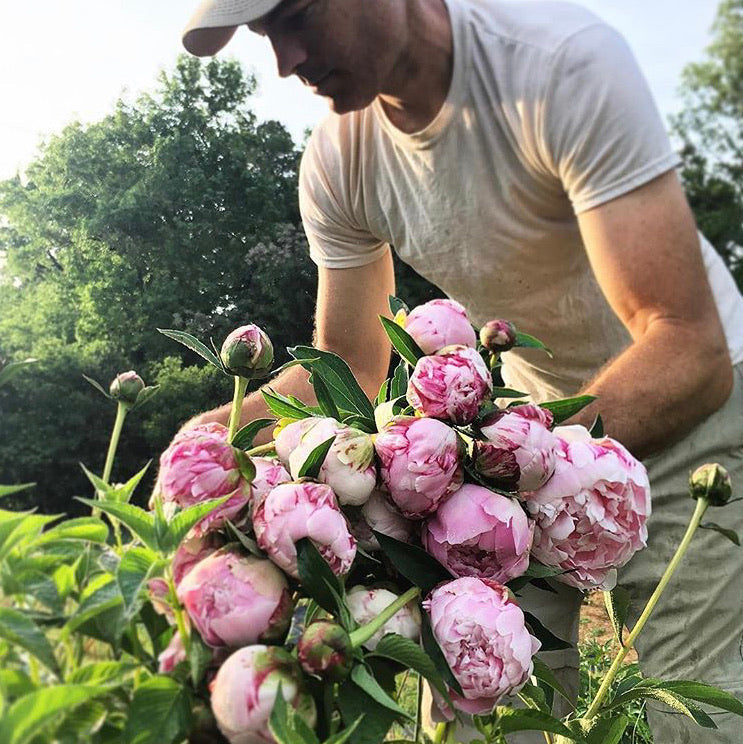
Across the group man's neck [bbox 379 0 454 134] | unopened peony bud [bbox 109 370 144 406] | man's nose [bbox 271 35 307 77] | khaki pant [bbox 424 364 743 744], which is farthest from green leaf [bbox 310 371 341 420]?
man's neck [bbox 379 0 454 134]

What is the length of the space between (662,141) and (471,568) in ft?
2.95

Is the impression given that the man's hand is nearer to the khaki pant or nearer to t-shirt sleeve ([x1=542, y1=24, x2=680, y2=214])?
t-shirt sleeve ([x1=542, y1=24, x2=680, y2=214])

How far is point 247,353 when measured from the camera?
378 mm

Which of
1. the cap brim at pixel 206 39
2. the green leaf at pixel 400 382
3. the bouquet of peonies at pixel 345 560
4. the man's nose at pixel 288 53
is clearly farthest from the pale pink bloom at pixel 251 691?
the man's nose at pixel 288 53

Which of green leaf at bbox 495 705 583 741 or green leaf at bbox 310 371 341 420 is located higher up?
green leaf at bbox 310 371 341 420

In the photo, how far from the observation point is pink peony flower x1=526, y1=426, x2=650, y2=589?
40 centimetres

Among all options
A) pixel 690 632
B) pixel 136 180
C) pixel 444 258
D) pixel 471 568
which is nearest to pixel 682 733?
pixel 690 632

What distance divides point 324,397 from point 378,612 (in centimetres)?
14

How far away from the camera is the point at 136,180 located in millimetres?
653

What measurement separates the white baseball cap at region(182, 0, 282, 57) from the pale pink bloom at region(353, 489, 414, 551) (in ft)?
2.01

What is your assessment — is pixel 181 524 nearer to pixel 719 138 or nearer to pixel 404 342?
pixel 404 342

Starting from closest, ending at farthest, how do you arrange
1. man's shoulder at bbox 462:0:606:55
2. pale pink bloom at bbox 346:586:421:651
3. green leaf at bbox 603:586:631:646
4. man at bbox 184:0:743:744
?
pale pink bloom at bbox 346:586:421:651 < green leaf at bbox 603:586:631:646 < man at bbox 184:0:743:744 < man's shoulder at bbox 462:0:606:55

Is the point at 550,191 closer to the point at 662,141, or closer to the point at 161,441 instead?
the point at 662,141

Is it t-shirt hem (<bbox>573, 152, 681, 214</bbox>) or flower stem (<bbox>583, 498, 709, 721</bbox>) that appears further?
t-shirt hem (<bbox>573, 152, 681, 214</bbox>)
